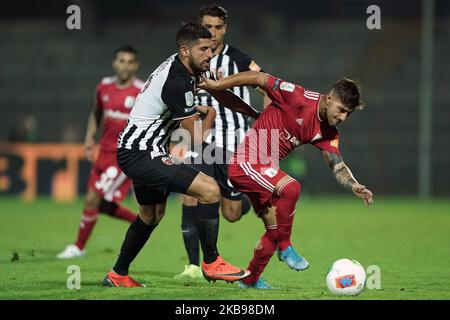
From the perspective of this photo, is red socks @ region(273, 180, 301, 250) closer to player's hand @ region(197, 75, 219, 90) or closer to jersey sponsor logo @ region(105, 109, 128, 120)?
player's hand @ region(197, 75, 219, 90)

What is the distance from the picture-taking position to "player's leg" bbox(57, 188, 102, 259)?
969 cm

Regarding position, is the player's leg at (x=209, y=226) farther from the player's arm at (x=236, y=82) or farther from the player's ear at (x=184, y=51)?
the player's ear at (x=184, y=51)

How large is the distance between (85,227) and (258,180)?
3604mm

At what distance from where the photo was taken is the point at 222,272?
6.80m

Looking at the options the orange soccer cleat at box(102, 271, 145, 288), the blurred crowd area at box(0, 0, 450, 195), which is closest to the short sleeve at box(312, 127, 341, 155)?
the orange soccer cleat at box(102, 271, 145, 288)

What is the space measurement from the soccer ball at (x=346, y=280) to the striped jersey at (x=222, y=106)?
2284 millimetres

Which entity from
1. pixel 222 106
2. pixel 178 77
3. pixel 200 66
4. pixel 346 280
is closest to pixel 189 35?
pixel 200 66

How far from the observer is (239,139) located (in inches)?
337

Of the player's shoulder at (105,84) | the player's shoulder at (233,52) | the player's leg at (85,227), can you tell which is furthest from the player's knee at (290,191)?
the player's shoulder at (105,84)

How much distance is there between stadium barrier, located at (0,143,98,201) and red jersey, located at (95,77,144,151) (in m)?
8.58

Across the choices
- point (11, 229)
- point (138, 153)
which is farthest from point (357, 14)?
point (138, 153)

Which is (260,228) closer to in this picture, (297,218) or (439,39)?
(297,218)

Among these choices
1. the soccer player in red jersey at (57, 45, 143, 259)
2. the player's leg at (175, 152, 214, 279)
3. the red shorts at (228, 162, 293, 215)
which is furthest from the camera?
the soccer player in red jersey at (57, 45, 143, 259)

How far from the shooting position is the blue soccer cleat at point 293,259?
6629mm
